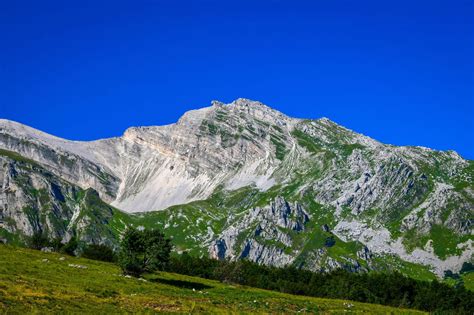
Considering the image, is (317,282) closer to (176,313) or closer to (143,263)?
(143,263)

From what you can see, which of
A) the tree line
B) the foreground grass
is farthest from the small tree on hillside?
the foreground grass

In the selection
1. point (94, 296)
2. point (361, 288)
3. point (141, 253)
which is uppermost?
point (361, 288)

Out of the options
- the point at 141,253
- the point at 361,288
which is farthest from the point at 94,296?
the point at 361,288

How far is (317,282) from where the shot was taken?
19662 cm

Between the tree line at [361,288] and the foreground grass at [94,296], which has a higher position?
the tree line at [361,288]

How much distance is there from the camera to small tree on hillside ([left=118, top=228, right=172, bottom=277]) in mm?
116250

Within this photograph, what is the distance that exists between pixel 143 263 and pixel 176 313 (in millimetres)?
57797

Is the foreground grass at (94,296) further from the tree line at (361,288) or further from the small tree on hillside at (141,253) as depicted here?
the tree line at (361,288)

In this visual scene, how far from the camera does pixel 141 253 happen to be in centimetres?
12331

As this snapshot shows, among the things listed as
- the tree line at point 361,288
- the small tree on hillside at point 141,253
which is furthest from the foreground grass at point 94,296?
the tree line at point 361,288

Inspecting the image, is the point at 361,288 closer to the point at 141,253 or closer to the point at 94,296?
the point at 141,253

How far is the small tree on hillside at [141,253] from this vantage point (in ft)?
381

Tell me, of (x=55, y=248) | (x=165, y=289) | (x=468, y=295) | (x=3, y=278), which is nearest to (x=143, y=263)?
(x=165, y=289)

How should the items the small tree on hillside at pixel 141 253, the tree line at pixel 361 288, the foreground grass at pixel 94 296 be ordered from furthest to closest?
the tree line at pixel 361 288, the small tree on hillside at pixel 141 253, the foreground grass at pixel 94 296
